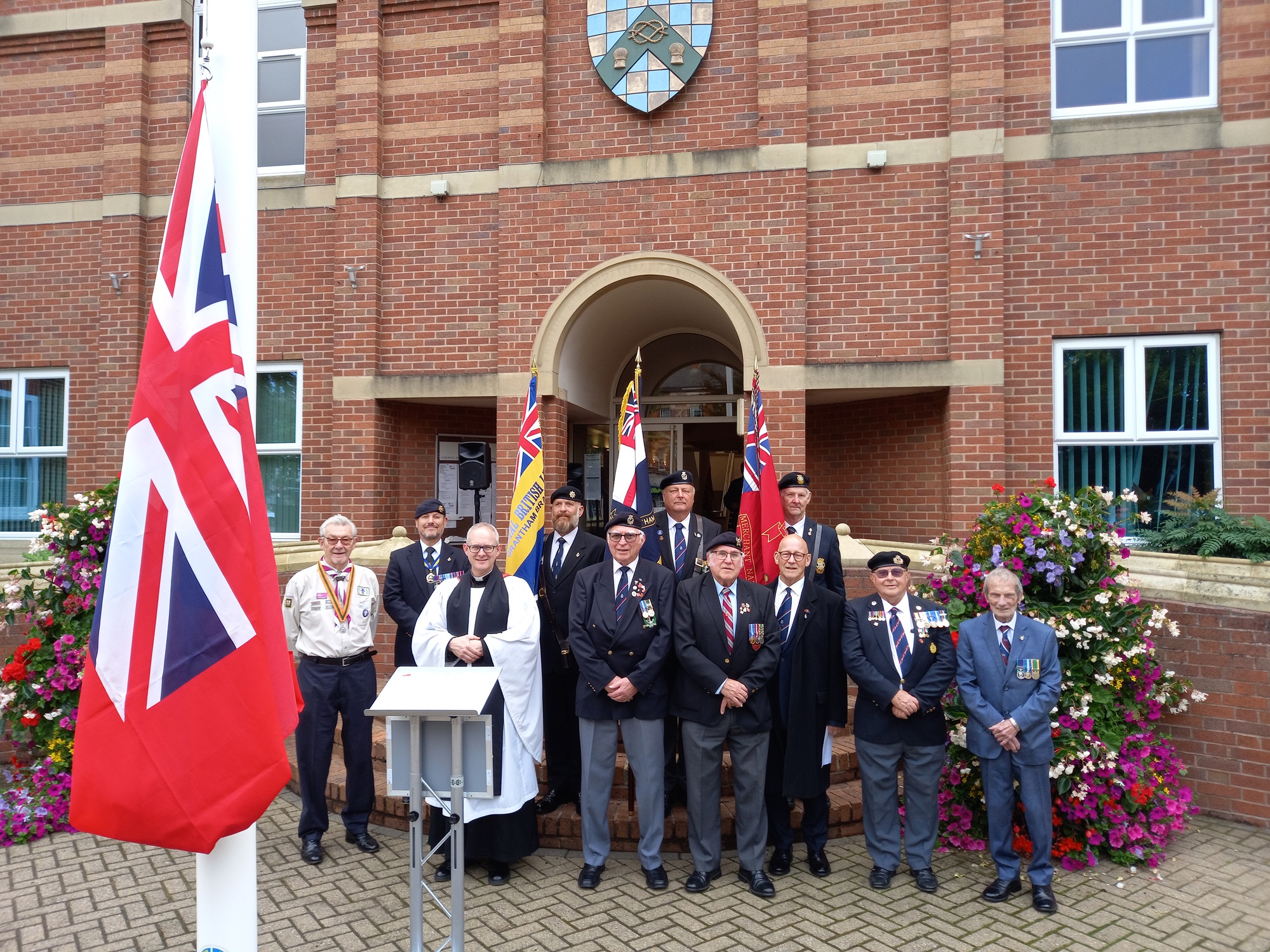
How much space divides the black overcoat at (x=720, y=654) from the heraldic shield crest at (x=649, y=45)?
6.10 meters

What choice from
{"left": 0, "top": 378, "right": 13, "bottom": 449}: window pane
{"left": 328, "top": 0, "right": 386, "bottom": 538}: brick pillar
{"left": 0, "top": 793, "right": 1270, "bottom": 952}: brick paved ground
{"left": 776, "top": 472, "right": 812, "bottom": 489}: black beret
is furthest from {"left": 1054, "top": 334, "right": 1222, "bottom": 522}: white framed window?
{"left": 0, "top": 378, "right": 13, "bottom": 449}: window pane

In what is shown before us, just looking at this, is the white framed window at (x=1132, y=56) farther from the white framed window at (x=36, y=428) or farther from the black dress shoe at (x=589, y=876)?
the white framed window at (x=36, y=428)

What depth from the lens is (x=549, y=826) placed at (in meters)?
5.69

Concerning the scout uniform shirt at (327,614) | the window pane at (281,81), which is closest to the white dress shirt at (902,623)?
the scout uniform shirt at (327,614)

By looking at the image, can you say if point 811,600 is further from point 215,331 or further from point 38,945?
point 38,945

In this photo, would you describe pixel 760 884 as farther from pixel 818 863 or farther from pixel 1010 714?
pixel 1010 714

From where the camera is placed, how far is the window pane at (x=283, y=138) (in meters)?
10.2

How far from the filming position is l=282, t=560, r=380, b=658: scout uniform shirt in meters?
5.62

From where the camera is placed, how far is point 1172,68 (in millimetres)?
8523

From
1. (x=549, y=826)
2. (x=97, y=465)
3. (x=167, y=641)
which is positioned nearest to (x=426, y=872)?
(x=549, y=826)

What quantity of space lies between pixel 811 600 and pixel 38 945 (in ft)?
15.3

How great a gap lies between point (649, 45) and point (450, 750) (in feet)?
25.7

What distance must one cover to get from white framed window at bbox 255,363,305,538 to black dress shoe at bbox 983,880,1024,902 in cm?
819

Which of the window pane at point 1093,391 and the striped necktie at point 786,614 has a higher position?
the window pane at point 1093,391
